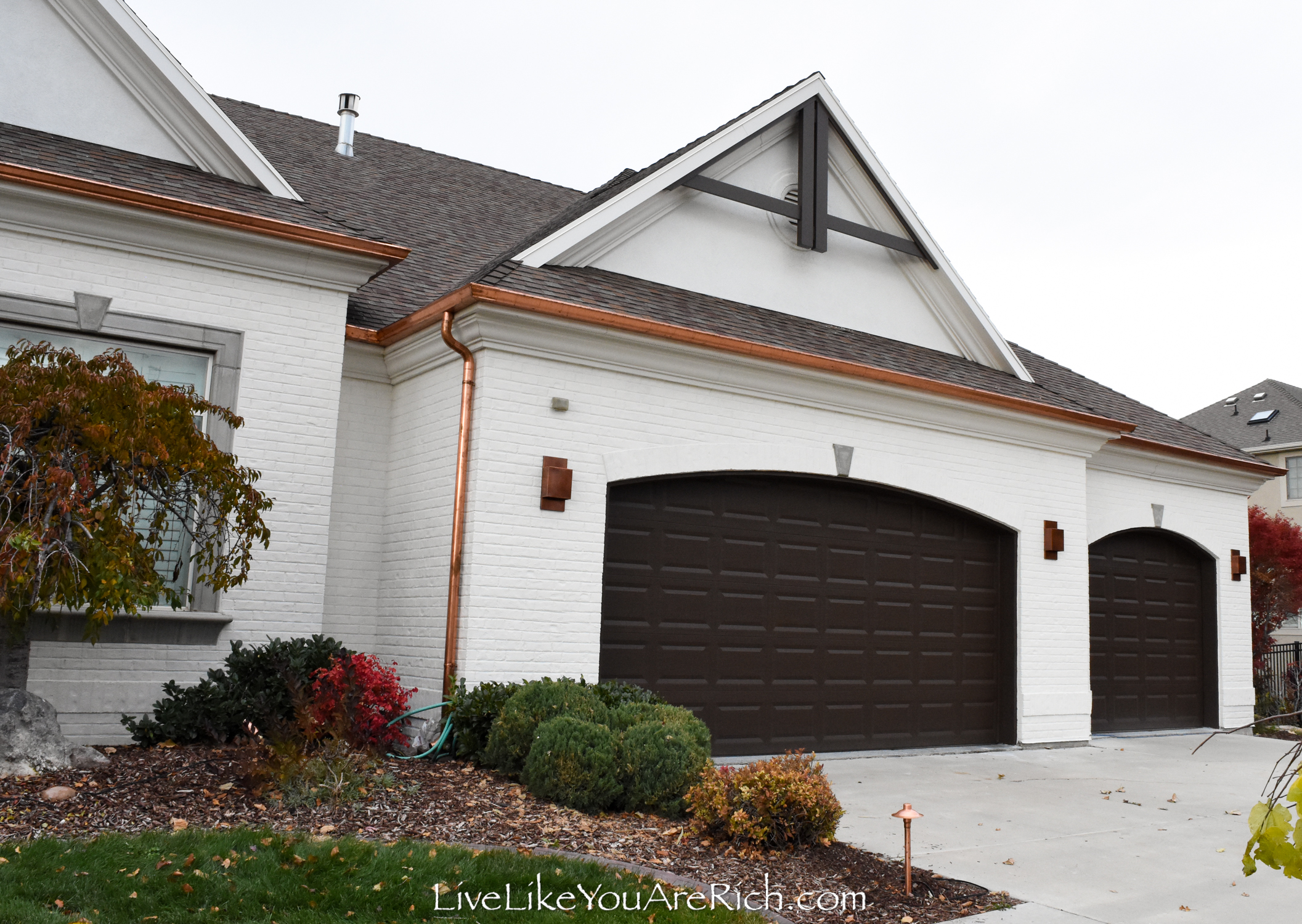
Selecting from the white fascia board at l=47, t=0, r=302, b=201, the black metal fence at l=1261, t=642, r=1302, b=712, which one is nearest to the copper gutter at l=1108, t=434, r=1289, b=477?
the black metal fence at l=1261, t=642, r=1302, b=712

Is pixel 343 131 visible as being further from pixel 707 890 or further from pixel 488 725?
pixel 707 890

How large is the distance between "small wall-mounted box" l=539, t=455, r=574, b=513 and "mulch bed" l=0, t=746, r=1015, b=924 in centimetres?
286

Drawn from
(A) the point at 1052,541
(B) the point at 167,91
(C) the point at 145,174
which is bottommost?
(A) the point at 1052,541

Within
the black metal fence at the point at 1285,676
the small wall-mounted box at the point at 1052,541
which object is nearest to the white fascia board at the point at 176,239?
the small wall-mounted box at the point at 1052,541

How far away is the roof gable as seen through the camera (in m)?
9.66

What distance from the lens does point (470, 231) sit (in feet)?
47.4

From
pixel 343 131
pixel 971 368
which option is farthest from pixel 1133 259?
pixel 343 131

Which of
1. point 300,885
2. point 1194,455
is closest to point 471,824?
point 300,885

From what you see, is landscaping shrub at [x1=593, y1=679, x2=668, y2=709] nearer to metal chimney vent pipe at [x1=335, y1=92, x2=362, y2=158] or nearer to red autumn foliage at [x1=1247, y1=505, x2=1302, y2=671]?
Result: metal chimney vent pipe at [x1=335, y1=92, x2=362, y2=158]

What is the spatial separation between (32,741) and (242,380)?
140 inches

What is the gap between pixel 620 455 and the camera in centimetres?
1036

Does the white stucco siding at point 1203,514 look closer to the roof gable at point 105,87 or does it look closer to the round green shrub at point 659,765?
the round green shrub at point 659,765

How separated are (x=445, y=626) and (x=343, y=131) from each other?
937 cm

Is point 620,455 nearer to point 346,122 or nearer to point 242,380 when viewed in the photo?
point 242,380
